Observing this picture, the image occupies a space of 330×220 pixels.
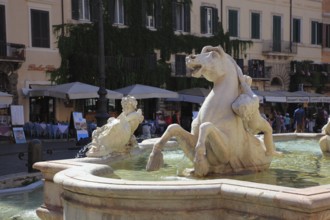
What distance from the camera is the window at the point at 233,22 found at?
3002 centimetres

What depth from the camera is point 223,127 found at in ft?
15.5

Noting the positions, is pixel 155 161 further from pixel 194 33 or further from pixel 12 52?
pixel 194 33

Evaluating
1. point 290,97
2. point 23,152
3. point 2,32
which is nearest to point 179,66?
point 290,97

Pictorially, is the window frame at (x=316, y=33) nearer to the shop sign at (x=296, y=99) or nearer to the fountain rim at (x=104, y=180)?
the shop sign at (x=296, y=99)

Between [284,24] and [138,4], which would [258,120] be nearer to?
[138,4]

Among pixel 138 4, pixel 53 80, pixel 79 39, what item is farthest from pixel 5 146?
pixel 138 4

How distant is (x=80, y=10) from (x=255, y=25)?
11.6 metres

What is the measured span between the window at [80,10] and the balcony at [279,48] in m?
11.6

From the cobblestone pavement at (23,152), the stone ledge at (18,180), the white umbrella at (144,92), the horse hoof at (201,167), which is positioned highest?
the white umbrella at (144,92)

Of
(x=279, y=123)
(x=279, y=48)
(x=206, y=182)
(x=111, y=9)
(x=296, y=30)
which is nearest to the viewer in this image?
(x=206, y=182)

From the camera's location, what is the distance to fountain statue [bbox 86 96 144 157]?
5.70 m

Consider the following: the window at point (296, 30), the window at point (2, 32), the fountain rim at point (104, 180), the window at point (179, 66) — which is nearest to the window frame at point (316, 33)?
the window at point (296, 30)

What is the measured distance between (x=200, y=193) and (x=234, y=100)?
1667 millimetres

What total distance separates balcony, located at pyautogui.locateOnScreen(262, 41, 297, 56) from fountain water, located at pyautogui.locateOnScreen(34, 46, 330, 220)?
2620cm
